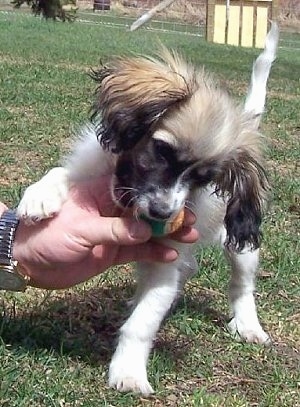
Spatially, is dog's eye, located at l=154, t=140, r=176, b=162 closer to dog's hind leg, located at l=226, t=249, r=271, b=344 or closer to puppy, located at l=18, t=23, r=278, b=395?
puppy, located at l=18, t=23, r=278, b=395

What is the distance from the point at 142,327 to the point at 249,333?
0.72 metres

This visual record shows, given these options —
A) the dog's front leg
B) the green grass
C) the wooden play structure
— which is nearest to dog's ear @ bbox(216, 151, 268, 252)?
the dog's front leg

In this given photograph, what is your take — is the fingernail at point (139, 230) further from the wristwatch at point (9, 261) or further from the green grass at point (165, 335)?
the green grass at point (165, 335)

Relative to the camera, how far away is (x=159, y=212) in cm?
300

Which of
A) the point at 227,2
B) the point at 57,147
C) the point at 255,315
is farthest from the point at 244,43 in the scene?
the point at 255,315

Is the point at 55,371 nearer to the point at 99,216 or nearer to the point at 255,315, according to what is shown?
the point at 99,216

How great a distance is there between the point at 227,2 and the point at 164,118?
2357cm

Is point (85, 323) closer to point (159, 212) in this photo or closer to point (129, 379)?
point (129, 379)

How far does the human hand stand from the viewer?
9.82 ft

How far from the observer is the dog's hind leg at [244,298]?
3.91 metres

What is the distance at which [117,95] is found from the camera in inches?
136

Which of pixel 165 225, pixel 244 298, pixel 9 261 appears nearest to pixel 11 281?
pixel 9 261

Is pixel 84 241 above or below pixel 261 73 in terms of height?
below

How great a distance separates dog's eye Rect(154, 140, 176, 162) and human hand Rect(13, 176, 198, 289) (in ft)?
0.77
